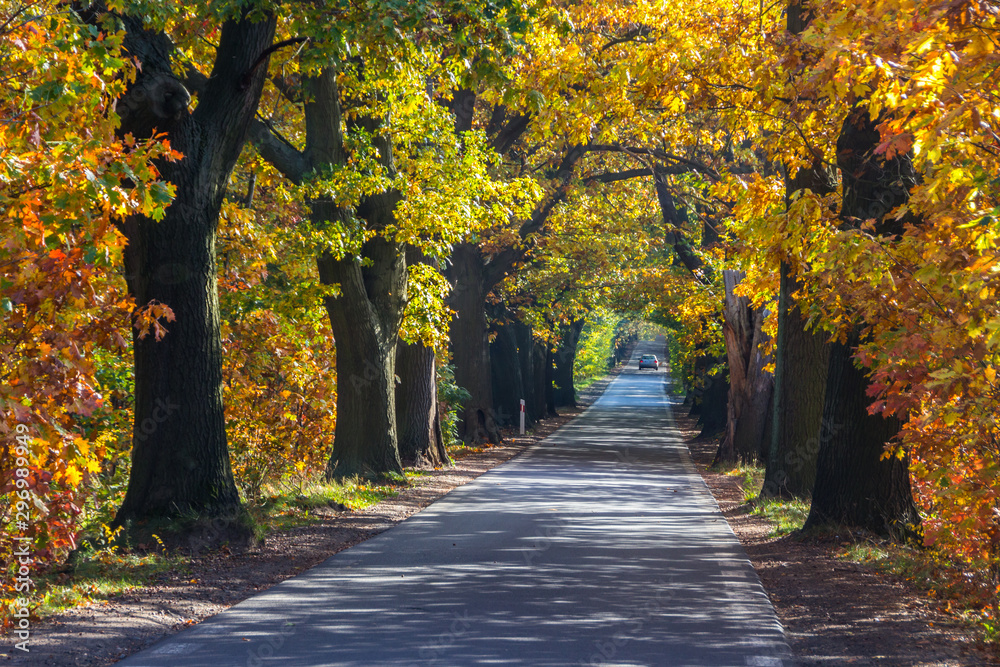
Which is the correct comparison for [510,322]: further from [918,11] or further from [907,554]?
[918,11]

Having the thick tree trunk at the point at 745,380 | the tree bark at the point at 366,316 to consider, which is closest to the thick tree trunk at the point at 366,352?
the tree bark at the point at 366,316

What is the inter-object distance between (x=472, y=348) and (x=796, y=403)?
45.9 ft

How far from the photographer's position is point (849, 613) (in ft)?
24.8

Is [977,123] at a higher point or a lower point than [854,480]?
higher

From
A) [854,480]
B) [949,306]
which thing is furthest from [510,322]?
[949,306]

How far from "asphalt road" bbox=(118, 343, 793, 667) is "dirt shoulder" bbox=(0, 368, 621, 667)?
0.79 feet

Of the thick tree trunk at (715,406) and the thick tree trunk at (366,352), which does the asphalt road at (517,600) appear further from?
the thick tree trunk at (715,406)

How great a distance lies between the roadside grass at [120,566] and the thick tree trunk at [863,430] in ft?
20.1

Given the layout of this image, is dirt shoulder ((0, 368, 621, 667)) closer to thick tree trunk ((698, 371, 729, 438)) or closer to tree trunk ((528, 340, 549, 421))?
thick tree trunk ((698, 371, 729, 438))

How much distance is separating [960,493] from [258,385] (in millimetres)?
11763

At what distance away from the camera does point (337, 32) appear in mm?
9914

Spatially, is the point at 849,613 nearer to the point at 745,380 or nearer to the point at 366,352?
the point at 366,352

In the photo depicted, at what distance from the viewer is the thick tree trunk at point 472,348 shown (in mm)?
26359

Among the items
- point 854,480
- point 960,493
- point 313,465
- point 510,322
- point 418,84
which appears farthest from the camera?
point 510,322
